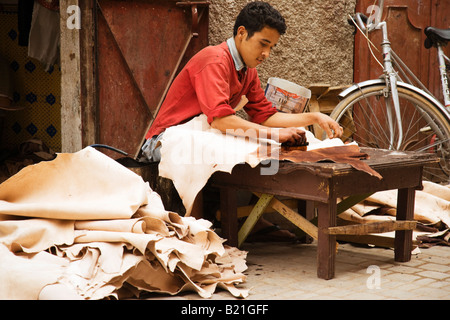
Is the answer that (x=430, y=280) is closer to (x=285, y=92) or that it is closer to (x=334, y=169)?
(x=334, y=169)

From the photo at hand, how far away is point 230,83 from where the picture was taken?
146 inches

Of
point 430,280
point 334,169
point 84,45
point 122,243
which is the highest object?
point 84,45

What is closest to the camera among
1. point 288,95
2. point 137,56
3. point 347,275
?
point 347,275

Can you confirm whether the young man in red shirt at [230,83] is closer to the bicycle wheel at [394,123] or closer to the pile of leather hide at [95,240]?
the pile of leather hide at [95,240]

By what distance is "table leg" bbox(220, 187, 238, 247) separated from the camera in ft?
11.7

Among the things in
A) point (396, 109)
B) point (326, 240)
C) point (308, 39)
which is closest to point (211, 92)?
point (326, 240)

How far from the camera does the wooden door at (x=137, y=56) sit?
4.35 meters

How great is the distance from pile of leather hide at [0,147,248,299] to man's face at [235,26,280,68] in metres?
1.15

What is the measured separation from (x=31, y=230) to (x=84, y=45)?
1.93 m

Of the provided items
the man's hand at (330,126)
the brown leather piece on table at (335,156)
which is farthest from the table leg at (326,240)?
the man's hand at (330,126)

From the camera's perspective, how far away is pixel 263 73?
5062 mm

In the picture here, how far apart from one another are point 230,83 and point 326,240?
1240mm

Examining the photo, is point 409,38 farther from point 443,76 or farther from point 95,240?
point 95,240

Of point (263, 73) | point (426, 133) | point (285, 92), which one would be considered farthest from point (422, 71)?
point (285, 92)
